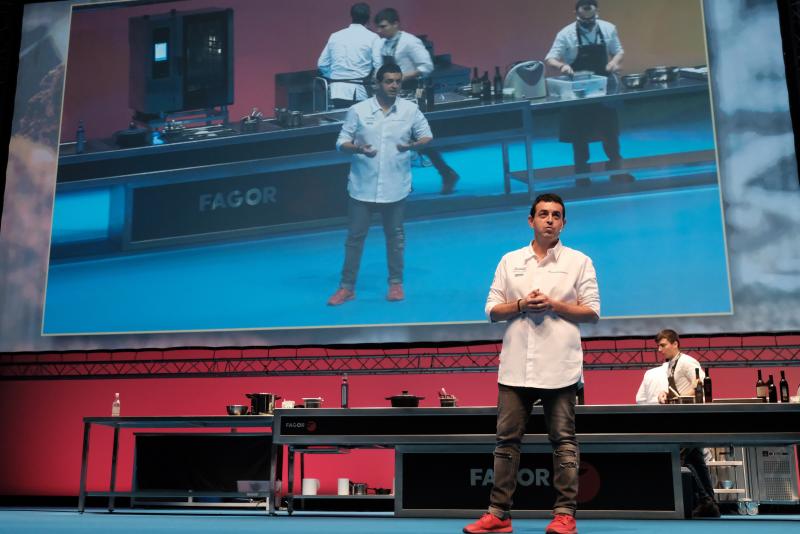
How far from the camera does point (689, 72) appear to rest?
5.77 meters

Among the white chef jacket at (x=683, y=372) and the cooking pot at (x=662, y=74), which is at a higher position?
the cooking pot at (x=662, y=74)

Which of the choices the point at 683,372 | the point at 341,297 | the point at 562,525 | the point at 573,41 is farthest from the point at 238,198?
the point at 562,525

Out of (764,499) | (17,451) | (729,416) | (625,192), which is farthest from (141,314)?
(764,499)

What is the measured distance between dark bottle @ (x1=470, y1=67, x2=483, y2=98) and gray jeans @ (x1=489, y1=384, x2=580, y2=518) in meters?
3.58

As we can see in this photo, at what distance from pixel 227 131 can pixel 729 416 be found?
4.19m

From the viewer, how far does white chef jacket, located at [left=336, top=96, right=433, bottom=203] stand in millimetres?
6047

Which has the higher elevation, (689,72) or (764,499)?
(689,72)

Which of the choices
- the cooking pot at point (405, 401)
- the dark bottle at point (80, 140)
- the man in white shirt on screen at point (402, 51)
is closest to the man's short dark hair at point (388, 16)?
the man in white shirt on screen at point (402, 51)

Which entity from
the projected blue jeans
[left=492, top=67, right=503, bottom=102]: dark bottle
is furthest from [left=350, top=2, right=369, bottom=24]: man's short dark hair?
the projected blue jeans

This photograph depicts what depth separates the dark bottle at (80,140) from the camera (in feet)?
21.8

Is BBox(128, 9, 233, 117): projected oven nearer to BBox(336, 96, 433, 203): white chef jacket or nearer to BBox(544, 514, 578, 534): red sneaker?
BBox(336, 96, 433, 203): white chef jacket

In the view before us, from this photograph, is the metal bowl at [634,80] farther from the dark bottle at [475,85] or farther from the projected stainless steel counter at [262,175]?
the dark bottle at [475,85]

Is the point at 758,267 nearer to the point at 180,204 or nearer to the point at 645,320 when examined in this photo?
the point at 645,320

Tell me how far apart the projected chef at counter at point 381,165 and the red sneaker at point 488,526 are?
10.6ft
